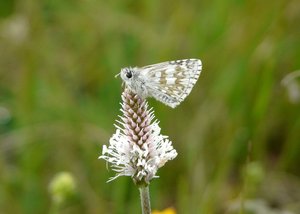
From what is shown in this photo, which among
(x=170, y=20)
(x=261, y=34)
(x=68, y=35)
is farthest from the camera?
(x=68, y=35)

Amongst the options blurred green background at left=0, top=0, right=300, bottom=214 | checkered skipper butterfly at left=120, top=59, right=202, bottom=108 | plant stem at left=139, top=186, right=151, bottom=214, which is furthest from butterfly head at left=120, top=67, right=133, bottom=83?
blurred green background at left=0, top=0, right=300, bottom=214

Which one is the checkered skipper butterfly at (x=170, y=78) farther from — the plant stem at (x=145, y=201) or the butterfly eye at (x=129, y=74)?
the plant stem at (x=145, y=201)

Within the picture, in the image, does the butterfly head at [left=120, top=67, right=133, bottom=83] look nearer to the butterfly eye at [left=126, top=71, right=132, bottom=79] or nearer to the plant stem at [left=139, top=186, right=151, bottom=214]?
the butterfly eye at [left=126, top=71, right=132, bottom=79]

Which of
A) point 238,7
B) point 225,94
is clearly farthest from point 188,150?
point 238,7

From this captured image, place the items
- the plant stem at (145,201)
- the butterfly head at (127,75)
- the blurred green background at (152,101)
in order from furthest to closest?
1. the blurred green background at (152,101)
2. the butterfly head at (127,75)
3. the plant stem at (145,201)

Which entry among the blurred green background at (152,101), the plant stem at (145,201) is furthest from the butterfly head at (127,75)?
the blurred green background at (152,101)

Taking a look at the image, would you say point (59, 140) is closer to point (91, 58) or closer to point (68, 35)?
point (91, 58)

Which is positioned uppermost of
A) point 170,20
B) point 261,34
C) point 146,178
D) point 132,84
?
point 170,20
